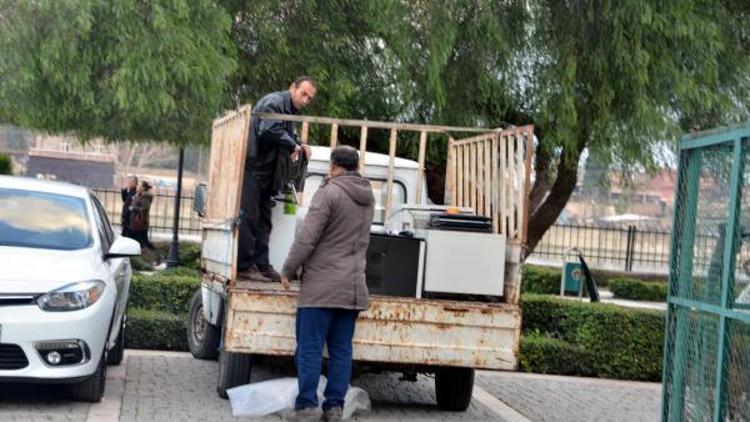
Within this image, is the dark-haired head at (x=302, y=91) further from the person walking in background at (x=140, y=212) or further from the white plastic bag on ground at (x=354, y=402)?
the person walking in background at (x=140, y=212)

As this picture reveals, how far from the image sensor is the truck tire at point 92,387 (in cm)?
952

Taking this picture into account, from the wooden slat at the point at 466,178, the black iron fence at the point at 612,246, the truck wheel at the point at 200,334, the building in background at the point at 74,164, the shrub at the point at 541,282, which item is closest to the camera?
the wooden slat at the point at 466,178

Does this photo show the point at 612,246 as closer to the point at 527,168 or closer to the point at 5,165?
the point at 5,165

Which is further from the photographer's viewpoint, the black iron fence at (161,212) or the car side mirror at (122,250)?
the black iron fence at (161,212)

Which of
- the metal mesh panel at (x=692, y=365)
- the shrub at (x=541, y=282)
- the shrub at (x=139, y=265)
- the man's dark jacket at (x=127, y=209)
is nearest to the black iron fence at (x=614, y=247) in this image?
the shrub at (x=541, y=282)

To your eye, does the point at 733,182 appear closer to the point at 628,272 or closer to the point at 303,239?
the point at 303,239

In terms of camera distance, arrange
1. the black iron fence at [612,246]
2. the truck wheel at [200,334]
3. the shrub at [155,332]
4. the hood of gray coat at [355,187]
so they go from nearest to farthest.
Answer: the hood of gray coat at [355,187], the truck wheel at [200,334], the shrub at [155,332], the black iron fence at [612,246]

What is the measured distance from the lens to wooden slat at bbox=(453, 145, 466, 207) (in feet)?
38.6

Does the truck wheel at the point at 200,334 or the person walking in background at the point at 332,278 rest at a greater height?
the person walking in background at the point at 332,278

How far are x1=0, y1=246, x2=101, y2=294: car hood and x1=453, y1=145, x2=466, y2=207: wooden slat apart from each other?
3.46 m

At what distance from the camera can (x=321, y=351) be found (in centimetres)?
911

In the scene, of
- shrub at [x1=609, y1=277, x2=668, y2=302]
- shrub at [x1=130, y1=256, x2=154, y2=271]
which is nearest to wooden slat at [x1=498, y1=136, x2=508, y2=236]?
shrub at [x1=130, y1=256, x2=154, y2=271]

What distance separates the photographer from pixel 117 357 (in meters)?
12.0

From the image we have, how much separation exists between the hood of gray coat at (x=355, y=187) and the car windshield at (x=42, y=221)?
2167mm
